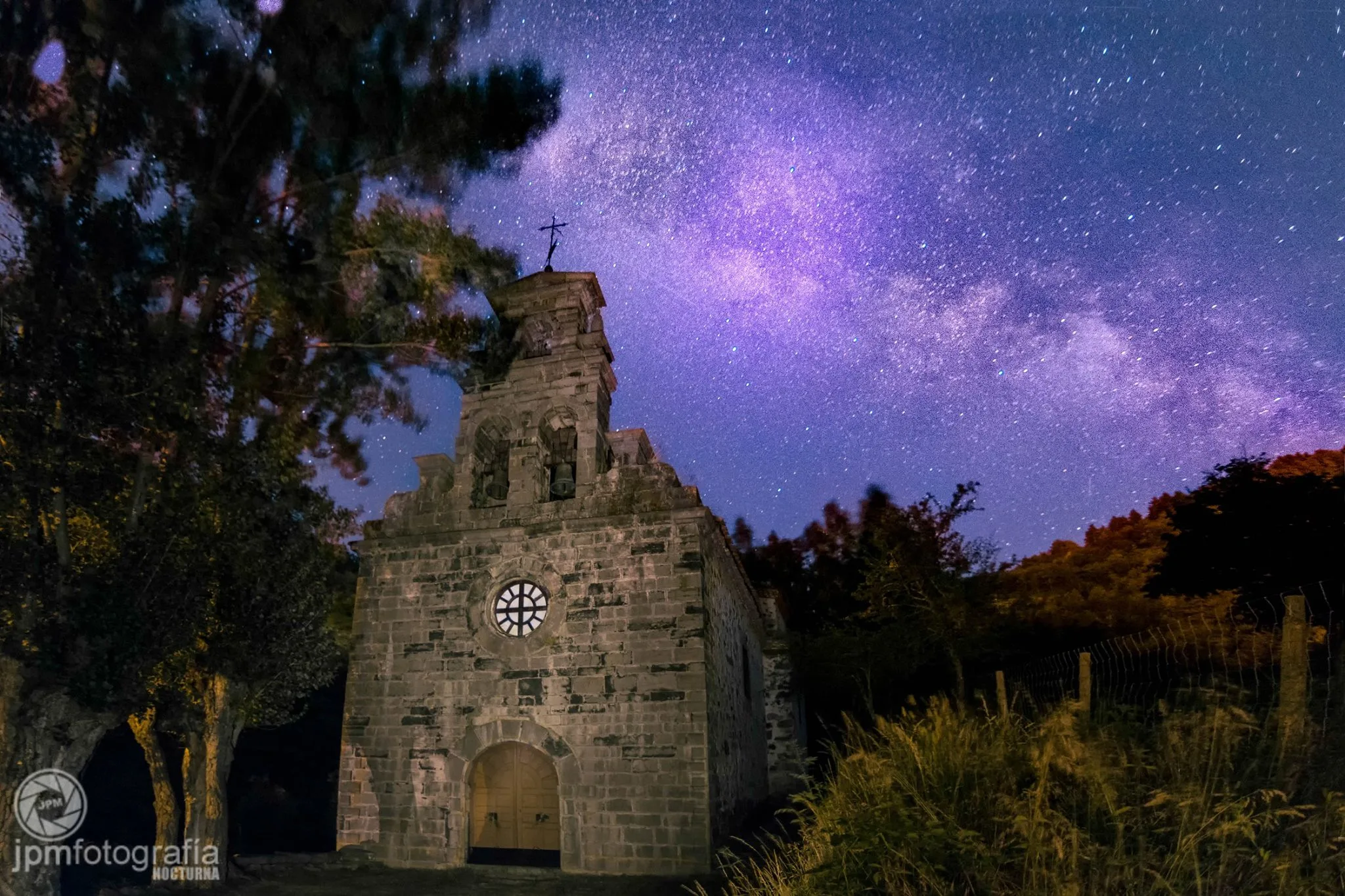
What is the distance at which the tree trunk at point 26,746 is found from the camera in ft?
24.4

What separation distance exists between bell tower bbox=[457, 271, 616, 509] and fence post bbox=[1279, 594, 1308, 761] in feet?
31.6

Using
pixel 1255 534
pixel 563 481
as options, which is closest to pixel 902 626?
pixel 1255 534

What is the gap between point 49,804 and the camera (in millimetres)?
7820

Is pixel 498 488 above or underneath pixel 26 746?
above

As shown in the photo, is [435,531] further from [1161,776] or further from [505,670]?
[1161,776]

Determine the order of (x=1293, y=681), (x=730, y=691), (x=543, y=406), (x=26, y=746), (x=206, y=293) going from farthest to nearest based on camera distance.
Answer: (x=730, y=691), (x=543, y=406), (x=206, y=293), (x=26, y=746), (x=1293, y=681)

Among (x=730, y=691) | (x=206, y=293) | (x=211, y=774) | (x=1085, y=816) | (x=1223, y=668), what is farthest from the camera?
(x=730, y=691)

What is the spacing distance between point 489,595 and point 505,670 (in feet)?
4.43

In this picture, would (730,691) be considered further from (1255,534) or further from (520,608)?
(1255,534)

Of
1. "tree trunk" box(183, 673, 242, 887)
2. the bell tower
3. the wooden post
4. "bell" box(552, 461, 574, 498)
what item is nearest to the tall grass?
the wooden post

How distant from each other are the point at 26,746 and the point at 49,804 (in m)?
0.70

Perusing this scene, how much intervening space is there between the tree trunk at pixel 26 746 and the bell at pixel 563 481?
7266 mm

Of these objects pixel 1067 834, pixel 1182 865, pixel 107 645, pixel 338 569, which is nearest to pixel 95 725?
pixel 107 645

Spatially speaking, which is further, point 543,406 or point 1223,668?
point 543,406
